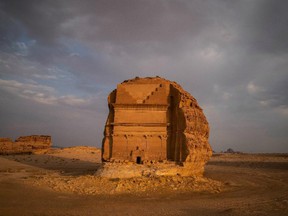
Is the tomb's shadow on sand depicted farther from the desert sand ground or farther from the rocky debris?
the desert sand ground

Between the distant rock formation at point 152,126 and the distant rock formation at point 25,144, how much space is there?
3393 centimetres

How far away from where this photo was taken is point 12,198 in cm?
1385

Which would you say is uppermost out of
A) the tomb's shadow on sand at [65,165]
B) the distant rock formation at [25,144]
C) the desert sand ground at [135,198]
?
the distant rock formation at [25,144]

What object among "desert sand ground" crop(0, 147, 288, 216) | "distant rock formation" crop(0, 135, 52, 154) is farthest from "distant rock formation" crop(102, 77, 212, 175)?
"distant rock formation" crop(0, 135, 52, 154)

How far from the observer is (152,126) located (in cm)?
2067

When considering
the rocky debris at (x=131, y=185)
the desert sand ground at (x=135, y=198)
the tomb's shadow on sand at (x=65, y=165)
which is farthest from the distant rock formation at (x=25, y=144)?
the rocky debris at (x=131, y=185)

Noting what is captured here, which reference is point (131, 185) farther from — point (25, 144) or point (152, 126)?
point (25, 144)

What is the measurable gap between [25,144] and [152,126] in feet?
122

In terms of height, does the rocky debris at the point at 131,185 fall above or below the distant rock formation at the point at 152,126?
below

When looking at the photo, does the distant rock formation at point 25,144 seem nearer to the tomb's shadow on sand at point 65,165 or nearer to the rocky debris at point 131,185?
the tomb's shadow on sand at point 65,165

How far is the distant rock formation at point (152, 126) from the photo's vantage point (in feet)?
65.3

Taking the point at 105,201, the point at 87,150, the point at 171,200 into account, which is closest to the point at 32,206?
the point at 105,201

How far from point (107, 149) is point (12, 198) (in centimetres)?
807

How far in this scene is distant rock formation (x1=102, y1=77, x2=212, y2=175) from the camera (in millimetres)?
19891
